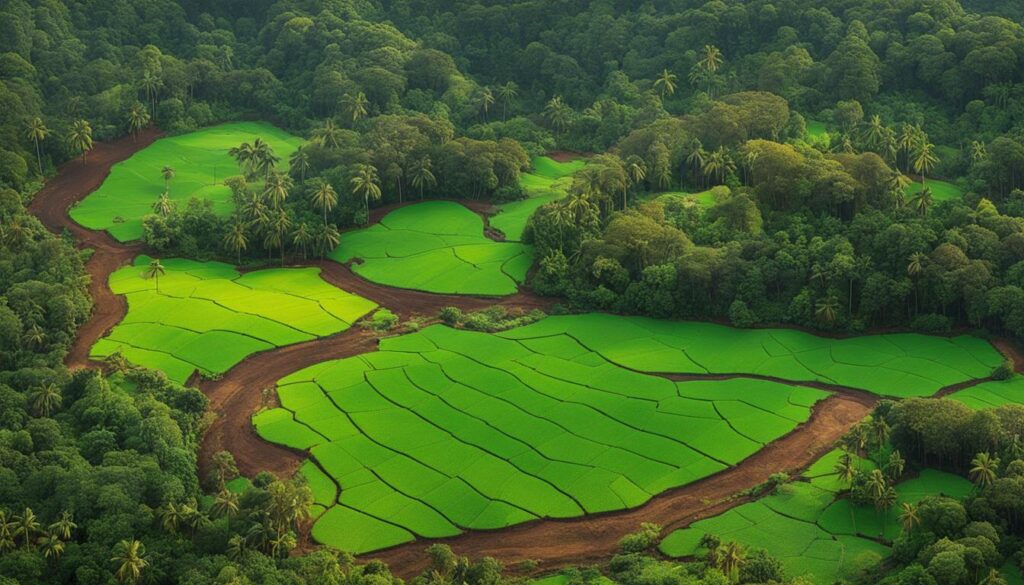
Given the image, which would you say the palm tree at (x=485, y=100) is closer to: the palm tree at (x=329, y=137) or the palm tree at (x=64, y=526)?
the palm tree at (x=329, y=137)

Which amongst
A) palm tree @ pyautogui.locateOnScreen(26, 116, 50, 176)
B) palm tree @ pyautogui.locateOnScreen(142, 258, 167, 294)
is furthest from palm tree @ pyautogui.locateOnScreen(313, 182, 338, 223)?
palm tree @ pyautogui.locateOnScreen(26, 116, 50, 176)

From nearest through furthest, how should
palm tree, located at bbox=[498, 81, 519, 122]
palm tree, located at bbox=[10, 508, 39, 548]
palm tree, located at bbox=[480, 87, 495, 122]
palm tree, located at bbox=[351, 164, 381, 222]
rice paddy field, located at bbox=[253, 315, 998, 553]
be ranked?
1. palm tree, located at bbox=[10, 508, 39, 548]
2. rice paddy field, located at bbox=[253, 315, 998, 553]
3. palm tree, located at bbox=[351, 164, 381, 222]
4. palm tree, located at bbox=[480, 87, 495, 122]
5. palm tree, located at bbox=[498, 81, 519, 122]

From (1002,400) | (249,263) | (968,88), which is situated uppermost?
(968,88)

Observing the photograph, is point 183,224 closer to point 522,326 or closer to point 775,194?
point 522,326

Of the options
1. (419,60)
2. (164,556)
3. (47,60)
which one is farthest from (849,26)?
Answer: (164,556)

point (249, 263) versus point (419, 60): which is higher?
point (419, 60)

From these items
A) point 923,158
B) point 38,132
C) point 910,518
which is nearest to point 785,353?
point 910,518

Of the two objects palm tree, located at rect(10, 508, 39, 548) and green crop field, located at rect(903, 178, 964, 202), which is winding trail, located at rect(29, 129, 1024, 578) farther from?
green crop field, located at rect(903, 178, 964, 202)
